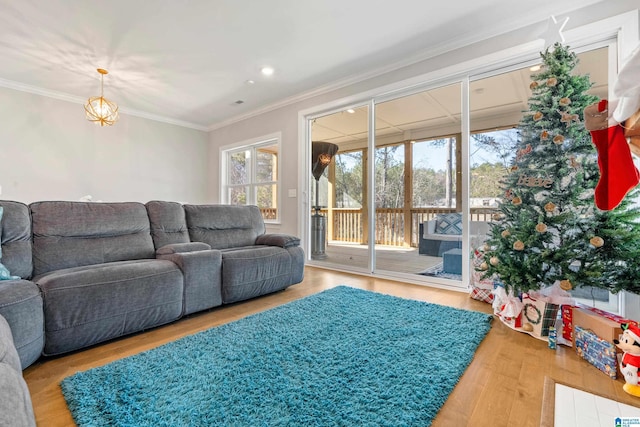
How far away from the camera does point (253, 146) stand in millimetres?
5516

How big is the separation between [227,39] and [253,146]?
2.48 m

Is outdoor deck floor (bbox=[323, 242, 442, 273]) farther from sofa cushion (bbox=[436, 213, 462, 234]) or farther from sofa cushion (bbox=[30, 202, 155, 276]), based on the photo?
sofa cushion (bbox=[30, 202, 155, 276])

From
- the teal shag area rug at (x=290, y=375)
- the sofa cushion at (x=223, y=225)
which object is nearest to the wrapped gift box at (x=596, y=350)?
the teal shag area rug at (x=290, y=375)

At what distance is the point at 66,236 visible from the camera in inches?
85.7

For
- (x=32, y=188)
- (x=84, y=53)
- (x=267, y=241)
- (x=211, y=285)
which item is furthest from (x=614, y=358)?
(x=32, y=188)

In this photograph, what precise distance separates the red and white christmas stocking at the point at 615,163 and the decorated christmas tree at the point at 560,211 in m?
0.51

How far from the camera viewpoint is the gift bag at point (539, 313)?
6.36 ft

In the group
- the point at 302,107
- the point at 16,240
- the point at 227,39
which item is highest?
the point at 227,39

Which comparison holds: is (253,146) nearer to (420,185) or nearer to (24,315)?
(420,185)

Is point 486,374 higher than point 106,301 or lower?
lower

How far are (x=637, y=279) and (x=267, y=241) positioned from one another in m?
2.90

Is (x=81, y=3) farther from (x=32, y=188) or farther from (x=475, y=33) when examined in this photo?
(x=475, y=33)

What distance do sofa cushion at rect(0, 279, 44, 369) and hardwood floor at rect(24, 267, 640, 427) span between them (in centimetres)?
13

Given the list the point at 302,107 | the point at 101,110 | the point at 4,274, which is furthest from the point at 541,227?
the point at 101,110
